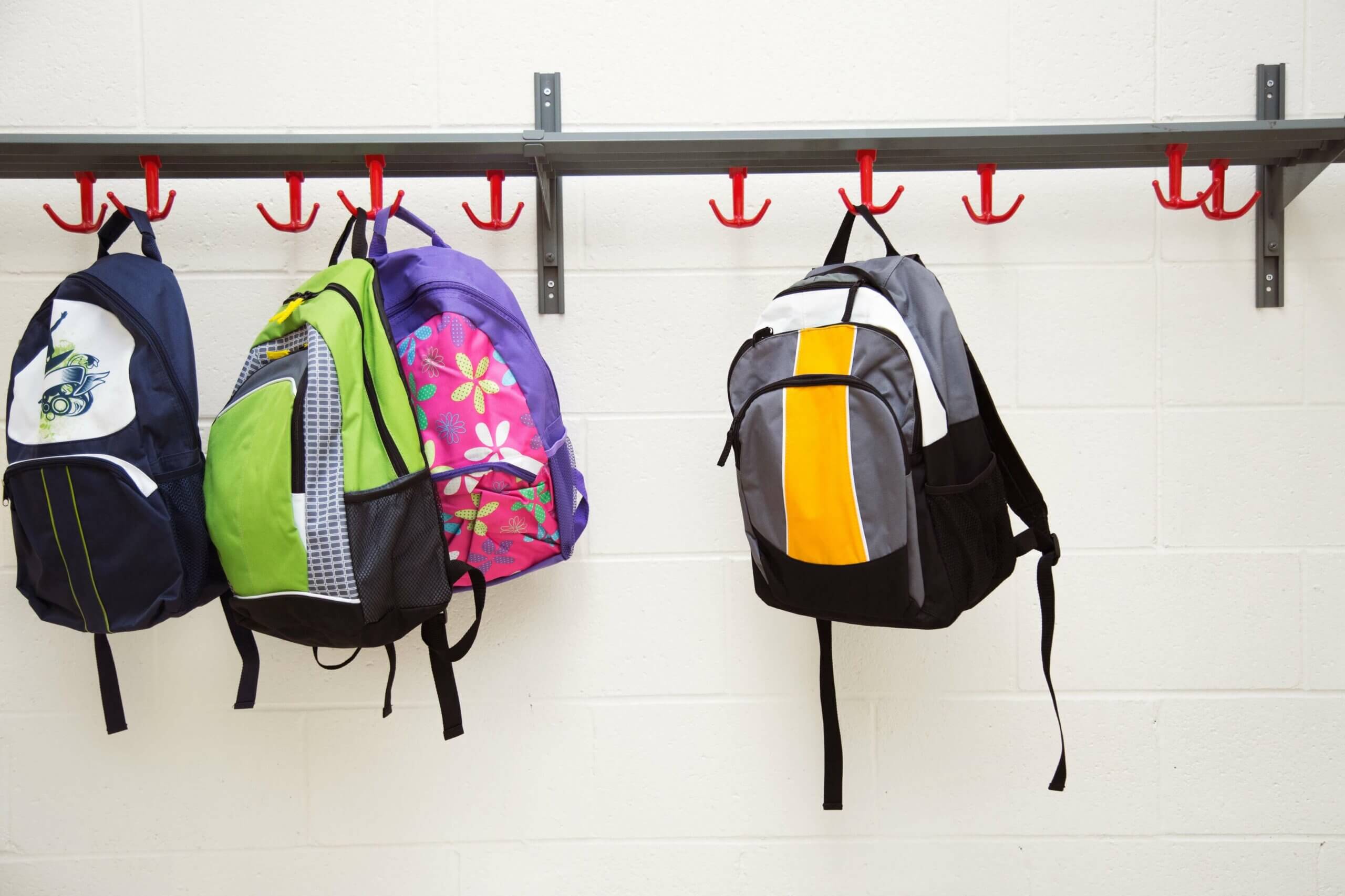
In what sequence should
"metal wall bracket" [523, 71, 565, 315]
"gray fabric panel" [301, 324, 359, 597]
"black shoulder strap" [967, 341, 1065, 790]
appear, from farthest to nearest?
"metal wall bracket" [523, 71, 565, 315] < "black shoulder strap" [967, 341, 1065, 790] < "gray fabric panel" [301, 324, 359, 597]

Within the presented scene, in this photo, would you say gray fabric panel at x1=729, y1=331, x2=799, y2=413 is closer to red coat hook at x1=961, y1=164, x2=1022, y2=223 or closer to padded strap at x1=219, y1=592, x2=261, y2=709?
red coat hook at x1=961, y1=164, x2=1022, y2=223

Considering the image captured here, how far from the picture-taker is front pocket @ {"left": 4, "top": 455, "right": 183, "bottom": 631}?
3.01 feet

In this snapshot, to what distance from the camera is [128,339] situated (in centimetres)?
97

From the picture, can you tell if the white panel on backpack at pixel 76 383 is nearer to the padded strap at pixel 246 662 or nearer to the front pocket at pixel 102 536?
the front pocket at pixel 102 536

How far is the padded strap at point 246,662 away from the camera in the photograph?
1.03 meters

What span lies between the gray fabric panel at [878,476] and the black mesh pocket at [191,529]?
0.77m

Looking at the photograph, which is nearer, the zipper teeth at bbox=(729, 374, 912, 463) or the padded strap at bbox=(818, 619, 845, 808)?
the zipper teeth at bbox=(729, 374, 912, 463)

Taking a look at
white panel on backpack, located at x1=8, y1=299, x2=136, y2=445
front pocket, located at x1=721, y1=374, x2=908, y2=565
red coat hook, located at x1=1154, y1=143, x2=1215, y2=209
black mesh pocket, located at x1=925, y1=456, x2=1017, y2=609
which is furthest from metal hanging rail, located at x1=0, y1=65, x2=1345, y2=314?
black mesh pocket, located at x1=925, y1=456, x2=1017, y2=609

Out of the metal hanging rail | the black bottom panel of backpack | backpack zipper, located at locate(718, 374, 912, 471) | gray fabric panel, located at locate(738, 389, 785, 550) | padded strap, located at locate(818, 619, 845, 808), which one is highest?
the metal hanging rail

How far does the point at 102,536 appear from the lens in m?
0.92

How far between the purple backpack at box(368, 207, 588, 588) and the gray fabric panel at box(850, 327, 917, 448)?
1.27 ft

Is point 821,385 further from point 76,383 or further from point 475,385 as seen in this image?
point 76,383

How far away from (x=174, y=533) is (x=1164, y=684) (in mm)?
1380

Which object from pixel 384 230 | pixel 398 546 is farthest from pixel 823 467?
pixel 384 230
